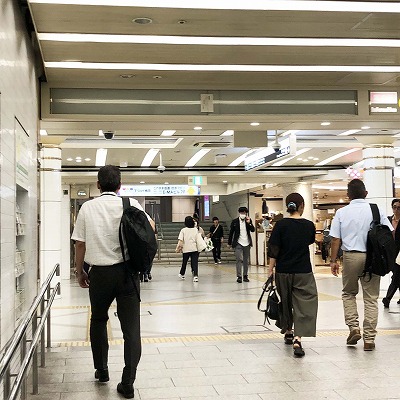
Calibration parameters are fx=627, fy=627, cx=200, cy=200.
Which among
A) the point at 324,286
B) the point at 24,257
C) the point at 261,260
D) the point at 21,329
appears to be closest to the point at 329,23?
the point at 24,257

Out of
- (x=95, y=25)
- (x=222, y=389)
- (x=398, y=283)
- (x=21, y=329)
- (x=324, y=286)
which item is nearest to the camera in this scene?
(x=21, y=329)

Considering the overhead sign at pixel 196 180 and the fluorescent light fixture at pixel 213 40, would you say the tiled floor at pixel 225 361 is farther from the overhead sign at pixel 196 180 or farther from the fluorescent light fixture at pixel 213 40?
the overhead sign at pixel 196 180

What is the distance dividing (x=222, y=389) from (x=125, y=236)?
1.34 m

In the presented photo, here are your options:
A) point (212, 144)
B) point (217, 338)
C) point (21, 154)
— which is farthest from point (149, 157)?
point (21, 154)

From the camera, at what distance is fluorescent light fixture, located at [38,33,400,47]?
595 cm

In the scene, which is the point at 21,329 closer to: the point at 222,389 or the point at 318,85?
the point at 222,389

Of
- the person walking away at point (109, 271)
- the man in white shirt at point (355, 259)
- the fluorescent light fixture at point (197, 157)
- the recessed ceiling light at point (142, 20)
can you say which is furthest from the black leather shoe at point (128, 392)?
the fluorescent light fixture at point (197, 157)

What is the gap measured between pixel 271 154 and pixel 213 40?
6800 mm

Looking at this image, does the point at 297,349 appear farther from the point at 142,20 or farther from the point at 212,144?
the point at 212,144

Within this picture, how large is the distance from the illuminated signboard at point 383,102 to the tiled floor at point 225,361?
2644 millimetres

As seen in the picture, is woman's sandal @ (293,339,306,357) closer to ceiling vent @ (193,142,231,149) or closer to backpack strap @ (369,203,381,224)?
backpack strap @ (369,203,381,224)

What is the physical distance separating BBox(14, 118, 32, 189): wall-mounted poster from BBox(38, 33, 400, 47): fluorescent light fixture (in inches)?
41.5

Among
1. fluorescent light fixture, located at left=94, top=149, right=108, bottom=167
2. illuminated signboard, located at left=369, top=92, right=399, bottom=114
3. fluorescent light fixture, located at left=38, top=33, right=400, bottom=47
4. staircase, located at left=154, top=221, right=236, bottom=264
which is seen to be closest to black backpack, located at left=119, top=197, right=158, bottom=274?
fluorescent light fixture, located at left=38, top=33, right=400, bottom=47

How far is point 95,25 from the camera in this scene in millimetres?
5594
